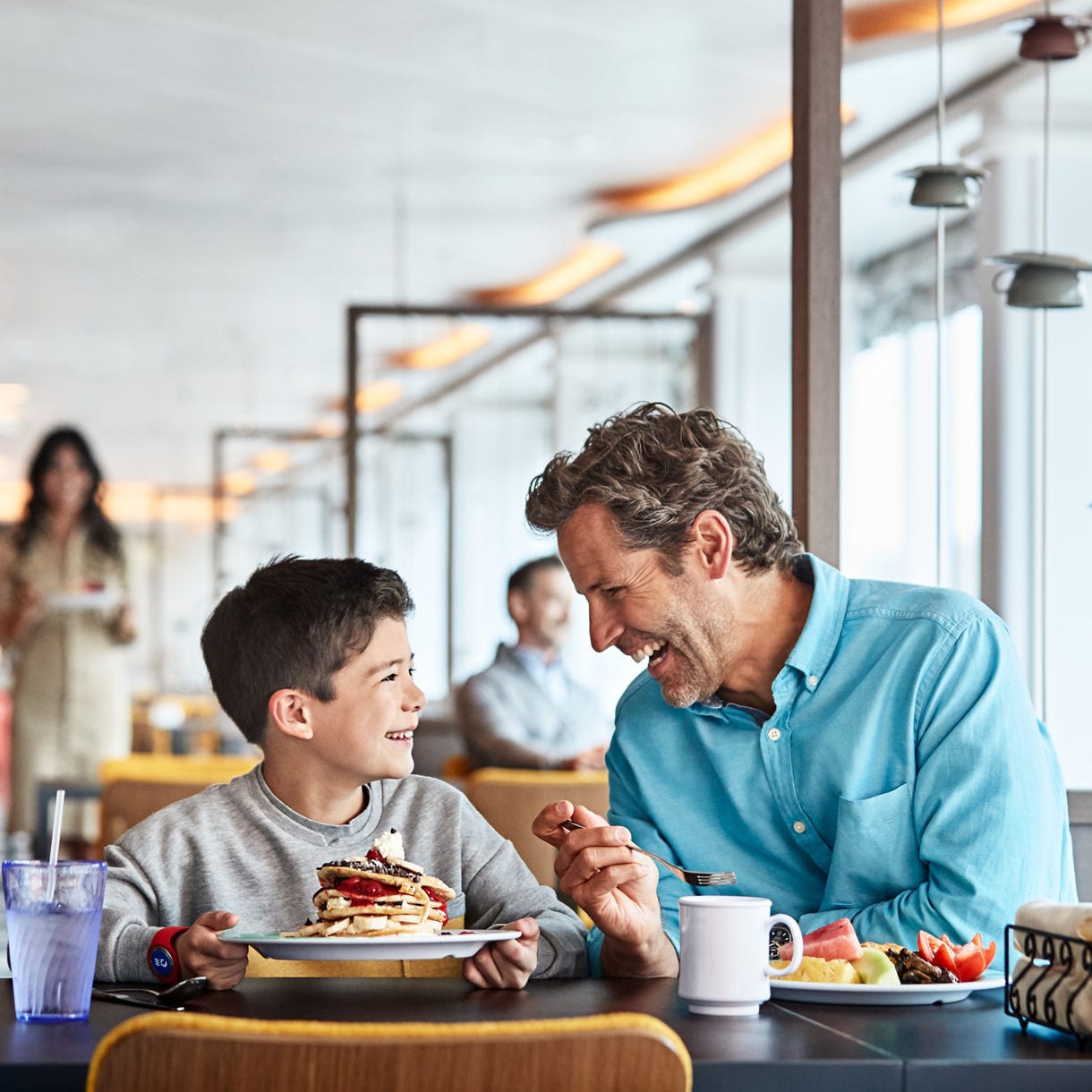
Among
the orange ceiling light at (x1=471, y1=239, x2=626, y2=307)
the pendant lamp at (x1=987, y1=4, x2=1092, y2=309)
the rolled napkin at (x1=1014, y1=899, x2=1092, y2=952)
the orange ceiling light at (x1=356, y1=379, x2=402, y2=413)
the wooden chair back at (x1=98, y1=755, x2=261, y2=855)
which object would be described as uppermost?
the orange ceiling light at (x1=471, y1=239, x2=626, y2=307)

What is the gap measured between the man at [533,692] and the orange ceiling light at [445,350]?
4706mm

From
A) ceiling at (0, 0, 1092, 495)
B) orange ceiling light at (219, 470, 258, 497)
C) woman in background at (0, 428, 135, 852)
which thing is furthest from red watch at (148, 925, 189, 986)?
Result: orange ceiling light at (219, 470, 258, 497)

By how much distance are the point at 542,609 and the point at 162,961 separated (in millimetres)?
3554

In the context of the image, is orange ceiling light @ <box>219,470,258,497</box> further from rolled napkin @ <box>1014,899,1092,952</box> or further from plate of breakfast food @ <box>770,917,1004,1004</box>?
rolled napkin @ <box>1014,899,1092,952</box>

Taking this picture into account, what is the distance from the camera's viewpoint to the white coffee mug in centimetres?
124

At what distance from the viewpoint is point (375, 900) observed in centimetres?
137

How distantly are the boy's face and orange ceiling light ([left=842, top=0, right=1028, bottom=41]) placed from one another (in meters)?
3.36

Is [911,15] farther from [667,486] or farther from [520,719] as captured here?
[667,486]

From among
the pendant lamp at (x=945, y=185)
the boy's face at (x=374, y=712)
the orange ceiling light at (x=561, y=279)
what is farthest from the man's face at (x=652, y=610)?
the orange ceiling light at (x=561, y=279)

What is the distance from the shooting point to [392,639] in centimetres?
183

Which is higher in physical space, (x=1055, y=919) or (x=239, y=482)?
(x=239, y=482)

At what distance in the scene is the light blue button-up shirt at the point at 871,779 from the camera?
1.60 m

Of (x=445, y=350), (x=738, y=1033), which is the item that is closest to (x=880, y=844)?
(x=738, y=1033)

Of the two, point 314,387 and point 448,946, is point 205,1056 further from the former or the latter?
point 314,387
